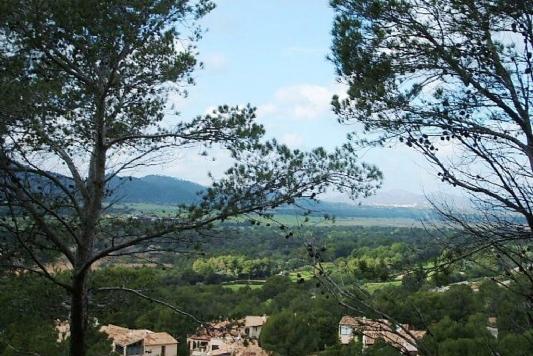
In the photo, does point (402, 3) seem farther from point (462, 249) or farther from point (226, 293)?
point (226, 293)

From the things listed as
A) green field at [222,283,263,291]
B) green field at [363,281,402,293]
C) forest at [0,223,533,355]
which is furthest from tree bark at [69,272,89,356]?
green field at [222,283,263,291]

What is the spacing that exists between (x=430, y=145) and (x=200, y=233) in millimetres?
1977

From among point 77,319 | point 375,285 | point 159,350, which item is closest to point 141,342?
point 159,350

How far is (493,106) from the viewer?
3336mm

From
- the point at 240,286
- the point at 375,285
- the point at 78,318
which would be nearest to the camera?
the point at 375,285

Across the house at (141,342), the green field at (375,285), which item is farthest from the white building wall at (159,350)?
the green field at (375,285)

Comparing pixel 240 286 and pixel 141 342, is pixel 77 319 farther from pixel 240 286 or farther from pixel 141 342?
pixel 240 286

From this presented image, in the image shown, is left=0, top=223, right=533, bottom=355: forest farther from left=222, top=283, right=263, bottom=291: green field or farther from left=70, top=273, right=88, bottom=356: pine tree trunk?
left=222, top=283, right=263, bottom=291: green field

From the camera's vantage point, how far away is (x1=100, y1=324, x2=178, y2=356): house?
13821 millimetres

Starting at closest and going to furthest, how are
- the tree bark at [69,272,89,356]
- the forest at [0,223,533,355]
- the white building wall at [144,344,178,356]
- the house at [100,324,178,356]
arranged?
the forest at [0,223,533,355], the tree bark at [69,272,89,356], the house at [100,324,178,356], the white building wall at [144,344,178,356]

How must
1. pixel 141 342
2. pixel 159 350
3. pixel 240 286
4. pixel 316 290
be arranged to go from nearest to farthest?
pixel 316 290 → pixel 141 342 → pixel 159 350 → pixel 240 286

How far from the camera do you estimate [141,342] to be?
1573cm

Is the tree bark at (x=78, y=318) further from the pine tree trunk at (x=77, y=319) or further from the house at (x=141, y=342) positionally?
the house at (x=141, y=342)

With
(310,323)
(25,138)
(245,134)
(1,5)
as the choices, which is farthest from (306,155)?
(310,323)
